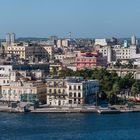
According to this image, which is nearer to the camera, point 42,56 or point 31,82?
point 31,82

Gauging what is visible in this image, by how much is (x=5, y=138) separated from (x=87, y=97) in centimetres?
667

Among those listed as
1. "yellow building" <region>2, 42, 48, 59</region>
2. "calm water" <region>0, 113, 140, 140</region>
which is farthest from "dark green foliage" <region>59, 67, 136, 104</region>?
"yellow building" <region>2, 42, 48, 59</region>

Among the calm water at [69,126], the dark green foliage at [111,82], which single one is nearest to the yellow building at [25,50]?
the dark green foliage at [111,82]

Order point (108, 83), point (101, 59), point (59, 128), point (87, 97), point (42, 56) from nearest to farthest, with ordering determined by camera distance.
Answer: point (59, 128), point (87, 97), point (108, 83), point (101, 59), point (42, 56)

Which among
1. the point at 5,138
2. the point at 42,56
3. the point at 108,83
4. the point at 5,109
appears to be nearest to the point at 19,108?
the point at 5,109

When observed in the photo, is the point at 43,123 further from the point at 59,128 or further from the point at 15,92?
the point at 15,92

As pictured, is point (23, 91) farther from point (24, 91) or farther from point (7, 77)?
point (7, 77)

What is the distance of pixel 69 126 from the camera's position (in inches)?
711

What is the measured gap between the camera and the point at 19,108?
2164 centimetres

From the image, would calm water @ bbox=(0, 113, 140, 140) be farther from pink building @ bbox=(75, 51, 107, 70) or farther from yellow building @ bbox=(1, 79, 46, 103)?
pink building @ bbox=(75, 51, 107, 70)

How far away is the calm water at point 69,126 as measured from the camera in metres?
16.4

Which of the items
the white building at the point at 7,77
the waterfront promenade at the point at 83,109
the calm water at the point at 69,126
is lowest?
the calm water at the point at 69,126

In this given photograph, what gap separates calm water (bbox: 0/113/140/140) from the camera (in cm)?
1638

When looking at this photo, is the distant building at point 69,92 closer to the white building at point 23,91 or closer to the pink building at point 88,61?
the white building at point 23,91
